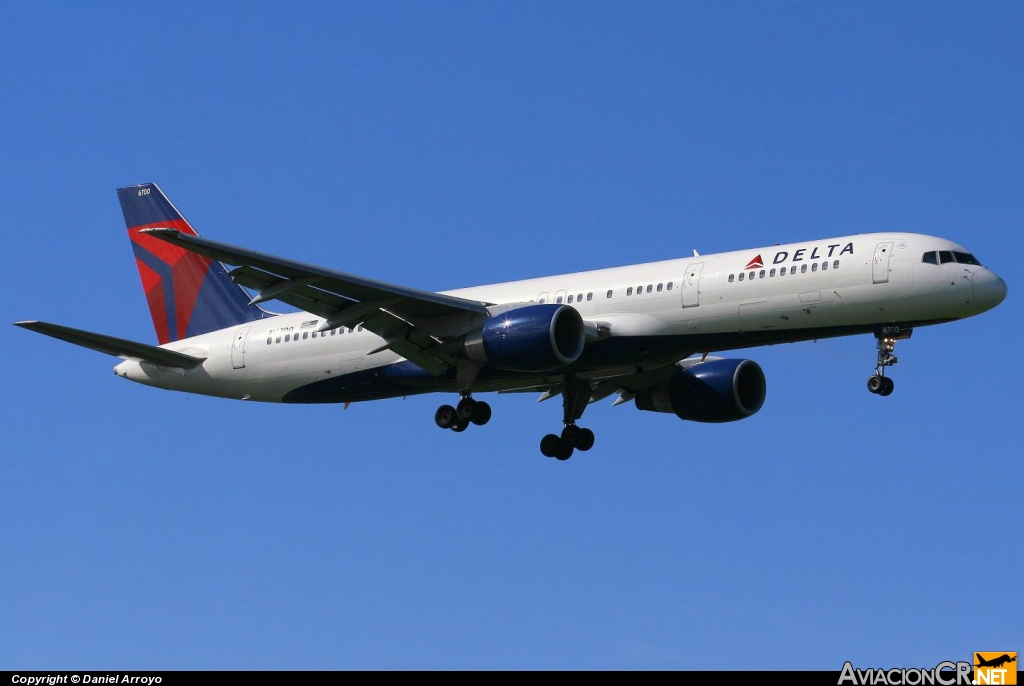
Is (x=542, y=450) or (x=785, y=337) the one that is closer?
(x=785, y=337)

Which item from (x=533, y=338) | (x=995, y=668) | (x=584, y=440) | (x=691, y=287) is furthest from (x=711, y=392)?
(x=995, y=668)

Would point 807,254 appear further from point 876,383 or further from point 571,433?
point 571,433

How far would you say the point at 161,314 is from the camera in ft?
160

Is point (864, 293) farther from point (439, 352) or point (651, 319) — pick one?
point (439, 352)

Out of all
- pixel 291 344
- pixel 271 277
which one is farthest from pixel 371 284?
pixel 291 344

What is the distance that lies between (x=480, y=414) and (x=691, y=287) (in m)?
7.22

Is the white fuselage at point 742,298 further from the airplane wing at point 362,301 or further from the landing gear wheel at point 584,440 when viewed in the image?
the landing gear wheel at point 584,440

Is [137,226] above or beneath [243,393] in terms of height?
above

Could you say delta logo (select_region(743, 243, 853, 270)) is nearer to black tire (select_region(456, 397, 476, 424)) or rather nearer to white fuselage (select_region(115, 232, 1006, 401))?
white fuselage (select_region(115, 232, 1006, 401))

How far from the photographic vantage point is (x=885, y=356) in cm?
3831

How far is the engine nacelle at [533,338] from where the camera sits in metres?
38.7

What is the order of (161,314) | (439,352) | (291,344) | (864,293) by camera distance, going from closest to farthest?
(864,293) → (439,352) → (291,344) → (161,314)

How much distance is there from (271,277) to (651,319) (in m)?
9.68

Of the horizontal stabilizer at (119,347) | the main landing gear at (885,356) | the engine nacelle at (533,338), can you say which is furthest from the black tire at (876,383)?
the horizontal stabilizer at (119,347)
